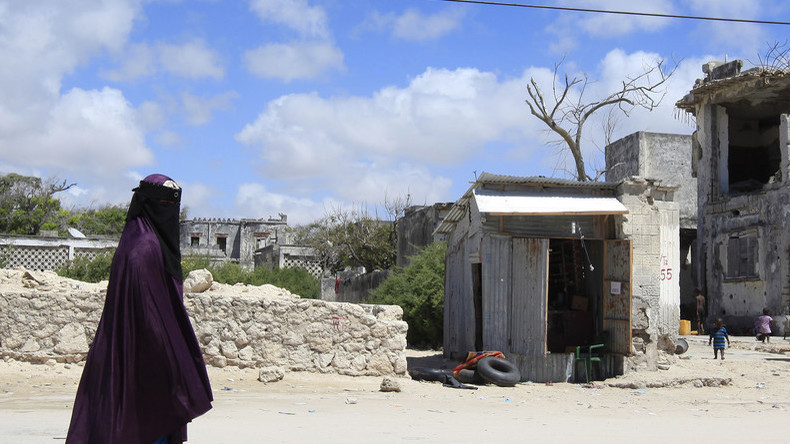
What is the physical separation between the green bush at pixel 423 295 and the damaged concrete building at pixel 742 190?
1155 centimetres

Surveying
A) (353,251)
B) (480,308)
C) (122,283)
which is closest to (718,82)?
(353,251)

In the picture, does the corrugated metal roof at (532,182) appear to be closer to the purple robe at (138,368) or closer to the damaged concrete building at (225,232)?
the purple robe at (138,368)

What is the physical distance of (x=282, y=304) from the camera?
1105 cm

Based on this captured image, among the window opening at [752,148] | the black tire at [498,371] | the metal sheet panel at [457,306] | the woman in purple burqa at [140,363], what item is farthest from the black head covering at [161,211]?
the window opening at [752,148]

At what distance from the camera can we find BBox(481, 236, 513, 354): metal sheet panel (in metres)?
12.5

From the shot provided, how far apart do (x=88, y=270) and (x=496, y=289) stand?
1493 cm

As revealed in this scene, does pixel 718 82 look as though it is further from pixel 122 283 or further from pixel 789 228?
pixel 122 283

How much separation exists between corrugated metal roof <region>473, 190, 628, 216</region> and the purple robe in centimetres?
767

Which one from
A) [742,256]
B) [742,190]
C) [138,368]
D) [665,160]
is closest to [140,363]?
[138,368]

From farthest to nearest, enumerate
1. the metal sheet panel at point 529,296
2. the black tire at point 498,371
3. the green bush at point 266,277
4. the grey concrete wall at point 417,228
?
the green bush at point 266,277 < the grey concrete wall at point 417,228 < the metal sheet panel at point 529,296 < the black tire at point 498,371

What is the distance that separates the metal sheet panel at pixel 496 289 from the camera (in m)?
12.5

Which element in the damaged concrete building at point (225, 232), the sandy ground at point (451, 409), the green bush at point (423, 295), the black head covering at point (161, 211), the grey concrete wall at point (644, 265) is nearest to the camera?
the black head covering at point (161, 211)

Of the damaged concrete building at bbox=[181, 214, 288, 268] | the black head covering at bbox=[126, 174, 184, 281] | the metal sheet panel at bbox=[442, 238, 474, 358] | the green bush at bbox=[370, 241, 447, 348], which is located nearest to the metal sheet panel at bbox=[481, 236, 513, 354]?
the metal sheet panel at bbox=[442, 238, 474, 358]

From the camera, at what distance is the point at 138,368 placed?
4.48 m
